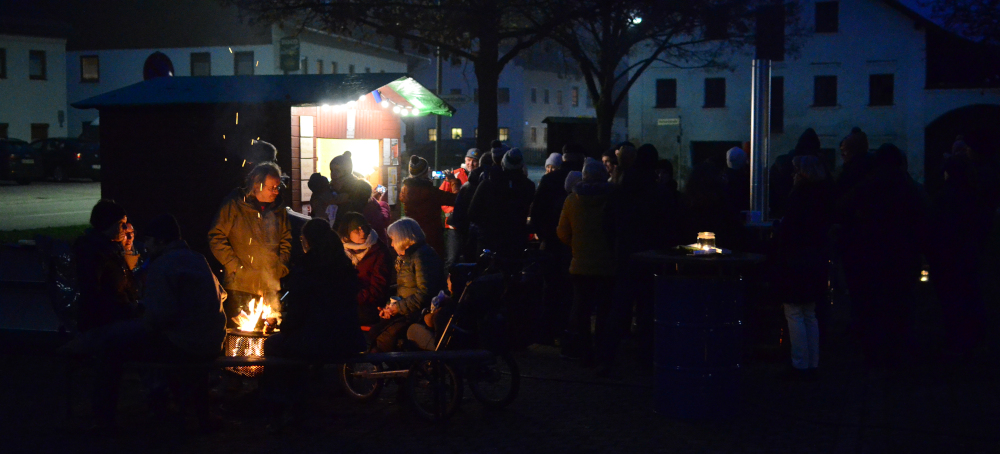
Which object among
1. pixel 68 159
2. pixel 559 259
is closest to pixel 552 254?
pixel 559 259

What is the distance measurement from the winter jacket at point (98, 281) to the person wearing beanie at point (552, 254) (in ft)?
13.2

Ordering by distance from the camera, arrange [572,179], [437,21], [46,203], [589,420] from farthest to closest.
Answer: [46,203] < [437,21] < [572,179] < [589,420]

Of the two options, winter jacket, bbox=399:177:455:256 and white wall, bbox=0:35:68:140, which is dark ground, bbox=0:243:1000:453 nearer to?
winter jacket, bbox=399:177:455:256

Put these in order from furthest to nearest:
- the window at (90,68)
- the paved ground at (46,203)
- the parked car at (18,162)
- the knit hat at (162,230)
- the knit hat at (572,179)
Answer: the window at (90,68)
the parked car at (18,162)
the paved ground at (46,203)
the knit hat at (572,179)
the knit hat at (162,230)

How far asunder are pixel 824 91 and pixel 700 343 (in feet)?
142

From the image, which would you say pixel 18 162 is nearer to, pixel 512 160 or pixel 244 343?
pixel 512 160

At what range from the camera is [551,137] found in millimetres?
18438

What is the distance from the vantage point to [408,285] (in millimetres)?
7980

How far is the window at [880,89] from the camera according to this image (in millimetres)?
46531

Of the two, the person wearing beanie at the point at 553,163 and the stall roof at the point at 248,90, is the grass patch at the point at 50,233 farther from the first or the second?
the person wearing beanie at the point at 553,163

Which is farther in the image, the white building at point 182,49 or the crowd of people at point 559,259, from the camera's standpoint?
the white building at point 182,49

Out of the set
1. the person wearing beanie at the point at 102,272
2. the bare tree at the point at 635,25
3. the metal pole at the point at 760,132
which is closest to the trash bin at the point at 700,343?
the metal pole at the point at 760,132

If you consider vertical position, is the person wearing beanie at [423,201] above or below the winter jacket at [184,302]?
above

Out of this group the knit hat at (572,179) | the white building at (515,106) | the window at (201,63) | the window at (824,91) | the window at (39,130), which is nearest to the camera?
the knit hat at (572,179)
